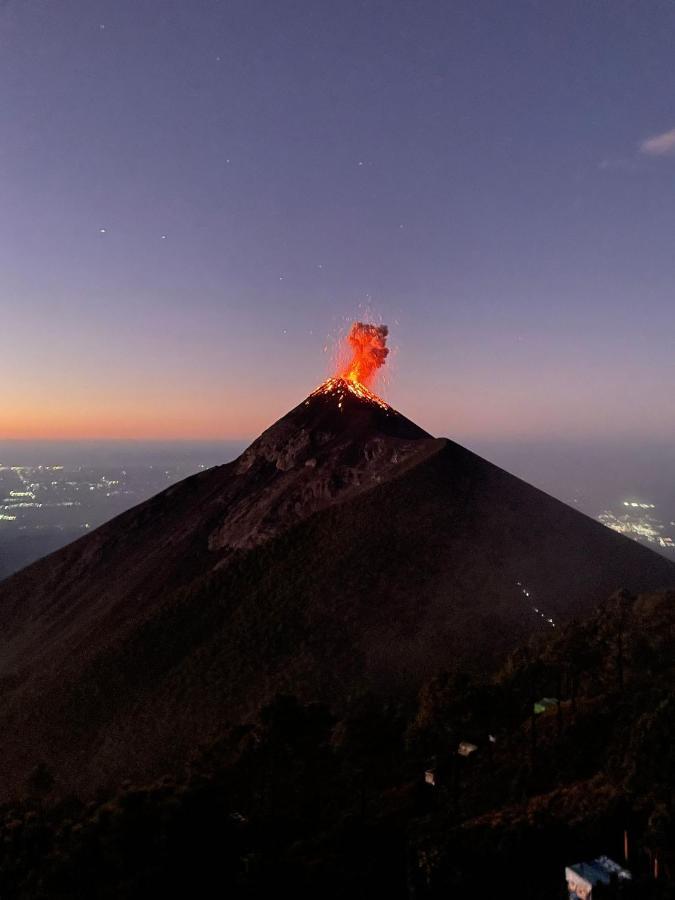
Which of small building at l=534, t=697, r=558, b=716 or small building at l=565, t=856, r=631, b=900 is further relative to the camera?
small building at l=534, t=697, r=558, b=716

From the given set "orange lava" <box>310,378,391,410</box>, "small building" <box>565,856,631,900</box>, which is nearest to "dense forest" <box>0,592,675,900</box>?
"small building" <box>565,856,631,900</box>

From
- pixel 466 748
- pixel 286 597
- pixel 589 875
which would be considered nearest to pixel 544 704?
pixel 466 748

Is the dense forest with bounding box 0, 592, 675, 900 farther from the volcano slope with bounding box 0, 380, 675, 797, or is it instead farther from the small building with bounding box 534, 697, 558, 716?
the volcano slope with bounding box 0, 380, 675, 797

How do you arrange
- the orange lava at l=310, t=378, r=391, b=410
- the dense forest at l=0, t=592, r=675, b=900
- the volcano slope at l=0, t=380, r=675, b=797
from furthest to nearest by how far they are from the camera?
the orange lava at l=310, t=378, r=391, b=410 < the volcano slope at l=0, t=380, r=675, b=797 < the dense forest at l=0, t=592, r=675, b=900

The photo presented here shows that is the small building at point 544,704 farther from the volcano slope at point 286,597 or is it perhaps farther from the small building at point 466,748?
the volcano slope at point 286,597

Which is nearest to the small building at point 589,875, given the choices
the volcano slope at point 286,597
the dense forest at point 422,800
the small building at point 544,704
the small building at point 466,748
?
the dense forest at point 422,800

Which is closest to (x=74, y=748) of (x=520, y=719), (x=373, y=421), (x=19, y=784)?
(x=19, y=784)

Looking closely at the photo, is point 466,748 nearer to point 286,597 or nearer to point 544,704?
point 544,704
